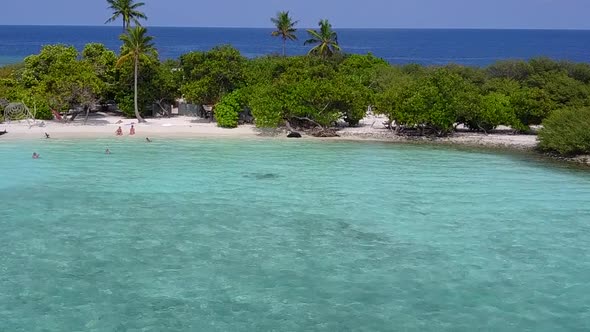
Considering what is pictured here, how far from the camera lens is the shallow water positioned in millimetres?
18859

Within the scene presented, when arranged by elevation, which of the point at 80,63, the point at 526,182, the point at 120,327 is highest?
the point at 80,63

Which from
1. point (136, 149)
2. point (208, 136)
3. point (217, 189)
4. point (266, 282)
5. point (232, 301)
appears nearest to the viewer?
point (232, 301)

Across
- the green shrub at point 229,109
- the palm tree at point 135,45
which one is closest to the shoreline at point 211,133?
the green shrub at point 229,109

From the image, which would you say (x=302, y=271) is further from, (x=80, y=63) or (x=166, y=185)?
(x=80, y=63)

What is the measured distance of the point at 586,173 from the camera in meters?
37.2

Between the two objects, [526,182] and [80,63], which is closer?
[526,182]

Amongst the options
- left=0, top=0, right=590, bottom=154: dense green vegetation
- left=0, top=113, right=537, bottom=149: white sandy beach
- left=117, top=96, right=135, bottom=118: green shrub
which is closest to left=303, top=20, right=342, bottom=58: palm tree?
left=0, top=0, right=590, bottom=154: dense green vegetation

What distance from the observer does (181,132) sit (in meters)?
49.7

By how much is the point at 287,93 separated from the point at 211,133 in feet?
22.5

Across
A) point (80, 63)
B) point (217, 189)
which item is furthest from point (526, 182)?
point (80, 63)

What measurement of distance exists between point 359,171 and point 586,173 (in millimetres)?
13461

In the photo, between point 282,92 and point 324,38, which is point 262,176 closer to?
point 282,92

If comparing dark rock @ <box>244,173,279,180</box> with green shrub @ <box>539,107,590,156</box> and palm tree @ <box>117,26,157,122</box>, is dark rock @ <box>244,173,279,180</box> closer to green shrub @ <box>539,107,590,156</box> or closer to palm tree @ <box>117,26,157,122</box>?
palm tree @ <box>117,26,157,122</box>

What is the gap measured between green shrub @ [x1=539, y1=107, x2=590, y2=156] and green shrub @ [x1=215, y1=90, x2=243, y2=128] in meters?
23.1
